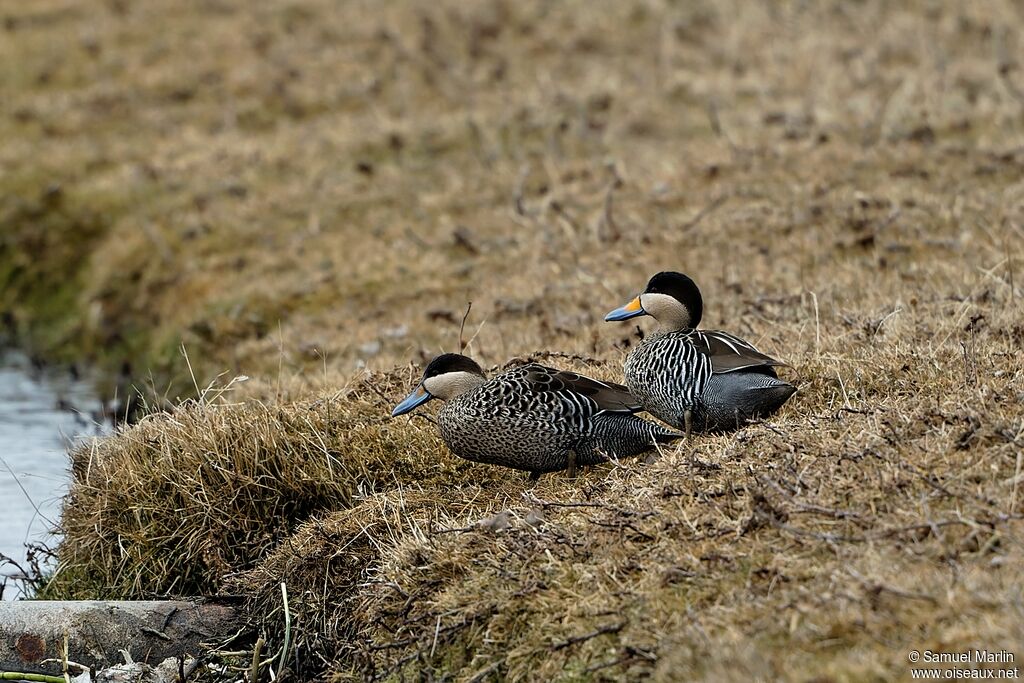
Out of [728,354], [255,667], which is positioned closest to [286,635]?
[255,667]

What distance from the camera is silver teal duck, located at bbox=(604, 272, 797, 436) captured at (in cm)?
591

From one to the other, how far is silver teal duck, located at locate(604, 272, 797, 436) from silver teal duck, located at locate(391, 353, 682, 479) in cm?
11

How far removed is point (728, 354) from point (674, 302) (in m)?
0.62

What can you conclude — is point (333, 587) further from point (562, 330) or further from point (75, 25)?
point (75, 25)

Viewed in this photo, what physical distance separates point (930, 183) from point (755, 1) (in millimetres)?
7029

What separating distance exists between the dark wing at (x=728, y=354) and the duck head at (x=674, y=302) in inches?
12.4

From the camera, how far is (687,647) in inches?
173

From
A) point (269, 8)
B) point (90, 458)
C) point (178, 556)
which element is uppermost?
point (269, 8)

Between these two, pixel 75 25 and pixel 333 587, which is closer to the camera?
pixel 333 587

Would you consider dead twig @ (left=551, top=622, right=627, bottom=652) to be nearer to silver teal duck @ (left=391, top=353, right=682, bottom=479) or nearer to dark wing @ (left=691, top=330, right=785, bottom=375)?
silver teal duck @ (left=391, top=353, right=682, bottom=479)

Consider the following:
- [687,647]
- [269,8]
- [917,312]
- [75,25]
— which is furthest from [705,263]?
[75,25]

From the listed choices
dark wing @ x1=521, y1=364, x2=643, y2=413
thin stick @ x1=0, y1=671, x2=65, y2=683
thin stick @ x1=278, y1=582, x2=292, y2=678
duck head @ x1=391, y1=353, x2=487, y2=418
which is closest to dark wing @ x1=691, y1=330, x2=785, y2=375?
dark wing @ x1=521, y1=364, x2=643, y2=413

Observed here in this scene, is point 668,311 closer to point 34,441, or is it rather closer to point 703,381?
point 703,381

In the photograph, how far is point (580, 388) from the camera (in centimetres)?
621
